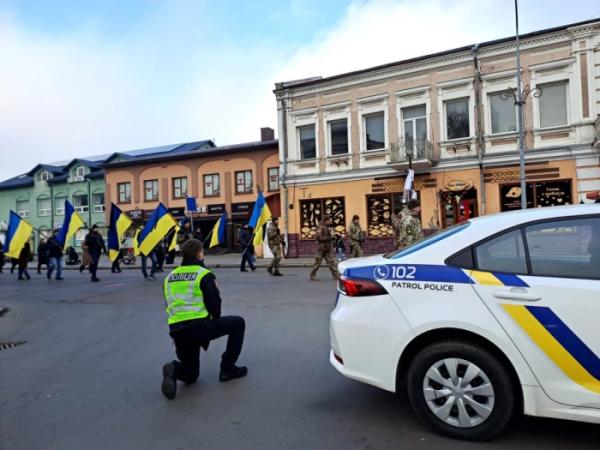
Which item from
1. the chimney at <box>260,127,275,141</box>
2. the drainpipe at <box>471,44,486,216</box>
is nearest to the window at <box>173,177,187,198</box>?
the chimney at <box>260,127,275,141</box>

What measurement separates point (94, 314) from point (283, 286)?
4.46 metres

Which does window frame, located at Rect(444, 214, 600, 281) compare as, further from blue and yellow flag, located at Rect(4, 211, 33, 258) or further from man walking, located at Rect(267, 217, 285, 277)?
blue and yellow flag, located at Rect(4, 211, 33, 258)

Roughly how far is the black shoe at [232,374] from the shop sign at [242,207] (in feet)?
86.9

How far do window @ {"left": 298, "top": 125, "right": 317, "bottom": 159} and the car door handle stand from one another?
21.2m

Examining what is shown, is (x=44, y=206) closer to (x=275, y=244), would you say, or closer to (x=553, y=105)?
(x=275, y=244)

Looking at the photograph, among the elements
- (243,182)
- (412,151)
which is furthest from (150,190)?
(412,151)

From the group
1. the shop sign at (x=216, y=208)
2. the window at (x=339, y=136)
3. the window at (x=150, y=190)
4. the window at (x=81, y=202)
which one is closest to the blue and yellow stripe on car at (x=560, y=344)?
the window at (x=339, y=136)

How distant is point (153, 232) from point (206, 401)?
11006 mm

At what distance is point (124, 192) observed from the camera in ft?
117

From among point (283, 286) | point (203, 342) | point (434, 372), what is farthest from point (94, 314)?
point (434, 372)

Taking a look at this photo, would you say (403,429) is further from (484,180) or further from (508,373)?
(484,180)

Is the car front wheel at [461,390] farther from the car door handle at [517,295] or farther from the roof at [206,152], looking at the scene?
the roof at [206,152]

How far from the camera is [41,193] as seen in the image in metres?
42.4

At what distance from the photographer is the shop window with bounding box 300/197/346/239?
23016mm
